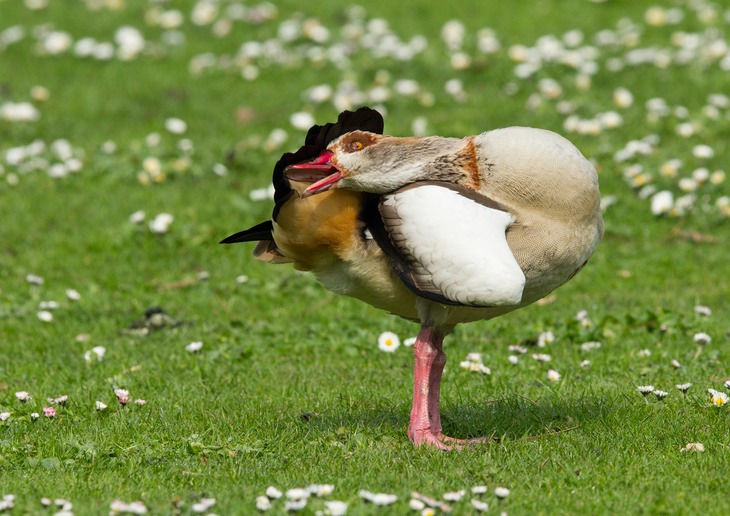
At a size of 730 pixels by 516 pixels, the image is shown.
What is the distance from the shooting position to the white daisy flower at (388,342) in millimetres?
7880

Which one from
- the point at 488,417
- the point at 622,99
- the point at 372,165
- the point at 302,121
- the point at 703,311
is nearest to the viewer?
the point at 372,165

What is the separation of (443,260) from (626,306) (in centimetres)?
392

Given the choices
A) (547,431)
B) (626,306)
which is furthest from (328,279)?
(626,306)

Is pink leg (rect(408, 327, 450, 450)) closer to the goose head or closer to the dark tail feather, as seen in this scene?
the goose head

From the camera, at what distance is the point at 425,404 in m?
6.04

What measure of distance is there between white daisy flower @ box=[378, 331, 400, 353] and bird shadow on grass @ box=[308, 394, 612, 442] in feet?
3.34

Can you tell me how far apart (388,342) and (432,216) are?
2.63 metres

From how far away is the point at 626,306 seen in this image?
8875mm

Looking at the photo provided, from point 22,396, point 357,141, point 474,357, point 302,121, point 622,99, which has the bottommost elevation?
point 302,121

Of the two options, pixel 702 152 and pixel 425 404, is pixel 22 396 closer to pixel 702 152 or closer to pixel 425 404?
pixel 425 404

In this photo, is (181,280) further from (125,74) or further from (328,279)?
(125,74)

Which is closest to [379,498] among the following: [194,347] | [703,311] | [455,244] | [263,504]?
[263,504]

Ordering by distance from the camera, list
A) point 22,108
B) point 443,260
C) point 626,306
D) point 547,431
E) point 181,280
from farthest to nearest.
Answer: point 22,108 < point 181,280 < point 626,306 < point 547,431 < point 443,260

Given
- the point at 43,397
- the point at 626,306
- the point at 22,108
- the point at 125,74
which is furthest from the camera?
the point at 125,74
